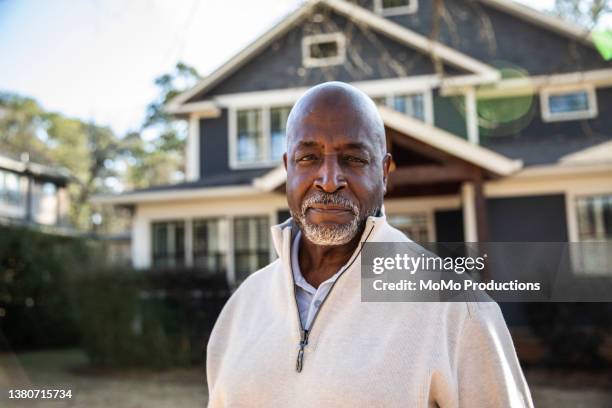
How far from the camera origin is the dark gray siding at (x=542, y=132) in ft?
38.5

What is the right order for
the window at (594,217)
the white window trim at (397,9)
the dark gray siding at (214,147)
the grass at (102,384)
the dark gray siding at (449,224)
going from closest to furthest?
the grass at (102,384) < the window at (594,217) < the dark gray siding at (449,224) < the dark gray siding at (214,147) < the white window trim at (397,9)

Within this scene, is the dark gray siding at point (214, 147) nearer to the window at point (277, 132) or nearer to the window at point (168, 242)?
the window at point (277, 132)

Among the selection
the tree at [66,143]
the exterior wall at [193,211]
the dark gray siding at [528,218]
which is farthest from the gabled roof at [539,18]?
the tree at [66,143]

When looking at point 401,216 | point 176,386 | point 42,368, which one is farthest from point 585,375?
point 42,368

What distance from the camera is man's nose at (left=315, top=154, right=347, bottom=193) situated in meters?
1.65

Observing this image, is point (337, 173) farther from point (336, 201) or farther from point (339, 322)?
point (339, 322)

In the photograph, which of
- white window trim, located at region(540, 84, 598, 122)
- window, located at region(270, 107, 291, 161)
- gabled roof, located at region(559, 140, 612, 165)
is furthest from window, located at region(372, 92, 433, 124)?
gabled roof, located at region(559, 140, 612, 165)

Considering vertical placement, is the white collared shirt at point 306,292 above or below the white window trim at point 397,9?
below

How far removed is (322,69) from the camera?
40.5ft

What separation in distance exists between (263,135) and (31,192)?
620 inches

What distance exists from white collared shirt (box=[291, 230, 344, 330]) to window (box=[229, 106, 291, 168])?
36.8 feet

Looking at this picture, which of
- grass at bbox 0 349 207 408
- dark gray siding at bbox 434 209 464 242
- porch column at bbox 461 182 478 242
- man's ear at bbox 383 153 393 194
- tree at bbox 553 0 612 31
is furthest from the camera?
dark gray siding at bbox 434 209 464 242

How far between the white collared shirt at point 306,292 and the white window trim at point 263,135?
36.5 feet

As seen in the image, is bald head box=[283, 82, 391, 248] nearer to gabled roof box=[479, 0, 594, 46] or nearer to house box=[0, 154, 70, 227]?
gabled roof box=[479, 0, 594, 46]
